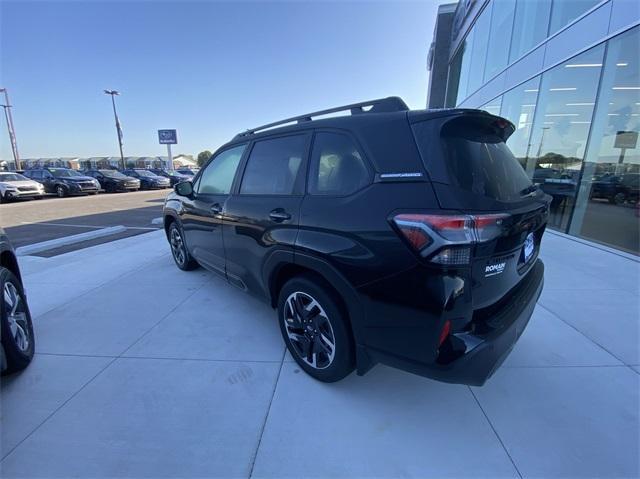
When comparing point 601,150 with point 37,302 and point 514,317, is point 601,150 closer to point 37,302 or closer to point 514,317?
point 514,317

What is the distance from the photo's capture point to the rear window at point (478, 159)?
1.55 m

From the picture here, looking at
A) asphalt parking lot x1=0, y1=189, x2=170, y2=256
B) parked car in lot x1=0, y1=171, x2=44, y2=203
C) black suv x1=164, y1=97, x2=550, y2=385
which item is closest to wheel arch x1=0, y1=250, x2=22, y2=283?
→ black suv x1=164, y1=97, x2=550, y2=385

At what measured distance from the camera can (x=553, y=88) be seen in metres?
6.95

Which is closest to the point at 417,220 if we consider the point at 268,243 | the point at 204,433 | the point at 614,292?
the point at 268,243

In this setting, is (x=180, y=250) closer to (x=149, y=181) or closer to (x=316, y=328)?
(x=316, y=328)

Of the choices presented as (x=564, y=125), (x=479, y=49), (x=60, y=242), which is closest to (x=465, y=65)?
(x=479, y=49)

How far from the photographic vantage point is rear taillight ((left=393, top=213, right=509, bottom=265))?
142cm

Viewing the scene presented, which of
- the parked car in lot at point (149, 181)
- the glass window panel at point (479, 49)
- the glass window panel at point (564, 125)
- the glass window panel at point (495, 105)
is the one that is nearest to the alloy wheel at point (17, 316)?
the glass window panel at point (564, 125)

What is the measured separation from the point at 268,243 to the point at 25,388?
2.02 metres

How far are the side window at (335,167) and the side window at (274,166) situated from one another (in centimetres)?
19

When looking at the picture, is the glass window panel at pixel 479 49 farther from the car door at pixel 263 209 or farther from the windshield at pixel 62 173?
the windshield at pixel 62 173

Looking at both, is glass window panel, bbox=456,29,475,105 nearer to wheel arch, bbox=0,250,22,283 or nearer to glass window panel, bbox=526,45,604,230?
glass window panel, bbox=526,45,604,230

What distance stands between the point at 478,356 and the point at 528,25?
10.4m

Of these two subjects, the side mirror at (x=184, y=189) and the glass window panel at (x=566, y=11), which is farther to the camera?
the glass window panel at (x=566, y=11)
